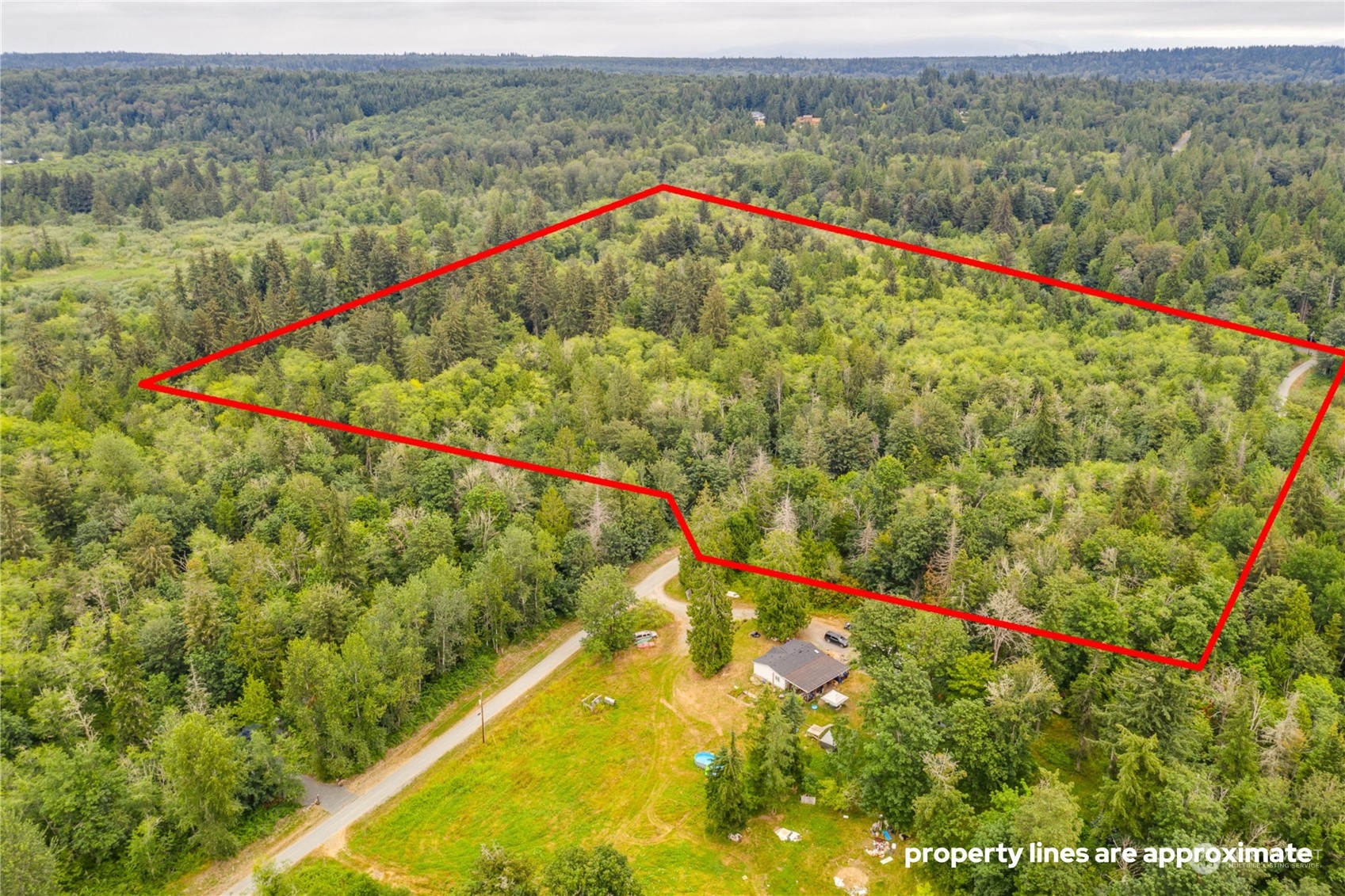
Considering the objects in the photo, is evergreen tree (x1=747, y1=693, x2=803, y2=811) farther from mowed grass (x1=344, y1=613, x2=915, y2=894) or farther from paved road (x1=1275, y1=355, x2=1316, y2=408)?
paved road (x1=1275, y1=355, x2=1316, y2=408)

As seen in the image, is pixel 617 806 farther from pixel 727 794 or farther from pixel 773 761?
pixel 773 761

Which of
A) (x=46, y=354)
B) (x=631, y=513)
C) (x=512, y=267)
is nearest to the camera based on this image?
(x=631, y=513)

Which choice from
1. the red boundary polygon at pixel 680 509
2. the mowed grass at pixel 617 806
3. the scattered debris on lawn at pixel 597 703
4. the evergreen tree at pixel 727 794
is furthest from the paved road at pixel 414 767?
→ the evergreen tree at pixel 727 794

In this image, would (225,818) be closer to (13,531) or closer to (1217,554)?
(13,531)

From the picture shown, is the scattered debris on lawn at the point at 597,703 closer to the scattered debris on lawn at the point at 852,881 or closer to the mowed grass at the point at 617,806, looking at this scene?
the mowed grass at the point at 617,806

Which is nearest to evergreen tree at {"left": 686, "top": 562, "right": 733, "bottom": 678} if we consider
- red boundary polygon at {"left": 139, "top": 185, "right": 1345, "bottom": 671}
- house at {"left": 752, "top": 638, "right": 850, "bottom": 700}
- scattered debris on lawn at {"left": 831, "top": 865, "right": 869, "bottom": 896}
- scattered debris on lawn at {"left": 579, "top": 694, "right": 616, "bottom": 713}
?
red boundary polygon at {"left": 139, "top": 185, "right": 1345, "bottom": 671}

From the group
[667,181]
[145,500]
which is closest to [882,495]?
[145,500]

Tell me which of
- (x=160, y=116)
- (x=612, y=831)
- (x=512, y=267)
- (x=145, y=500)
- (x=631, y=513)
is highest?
(x=160, y=116)
